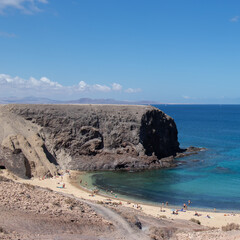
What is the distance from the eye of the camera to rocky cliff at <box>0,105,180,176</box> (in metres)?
52.0

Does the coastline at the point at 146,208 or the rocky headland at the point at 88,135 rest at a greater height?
the rocky headland at the point at 88,135

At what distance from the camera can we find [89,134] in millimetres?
55875

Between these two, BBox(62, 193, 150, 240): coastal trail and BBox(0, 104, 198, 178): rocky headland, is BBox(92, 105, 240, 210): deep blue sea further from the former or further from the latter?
BBox(62, 193, 150, 240): coastal trail

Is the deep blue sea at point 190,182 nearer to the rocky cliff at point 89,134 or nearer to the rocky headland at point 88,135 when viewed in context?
the rocky headland at point 88,135

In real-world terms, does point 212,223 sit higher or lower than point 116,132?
lower

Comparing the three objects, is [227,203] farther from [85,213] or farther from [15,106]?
[15,106]

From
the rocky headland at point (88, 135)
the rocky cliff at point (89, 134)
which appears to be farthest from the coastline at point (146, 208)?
the rocky cliff at point (89, 134)

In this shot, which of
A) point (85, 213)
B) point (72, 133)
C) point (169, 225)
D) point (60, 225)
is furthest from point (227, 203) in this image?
point (72, 133)

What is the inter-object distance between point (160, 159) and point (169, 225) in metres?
35.9

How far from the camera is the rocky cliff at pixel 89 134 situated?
5203 cm

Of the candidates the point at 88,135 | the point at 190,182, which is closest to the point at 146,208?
the point at 190,182

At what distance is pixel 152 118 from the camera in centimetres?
6041

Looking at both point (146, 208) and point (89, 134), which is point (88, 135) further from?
point (146, 208)

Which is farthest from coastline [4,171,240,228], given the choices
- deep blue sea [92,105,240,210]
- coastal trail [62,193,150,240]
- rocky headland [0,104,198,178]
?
coastal trail [62,193,150,240]
